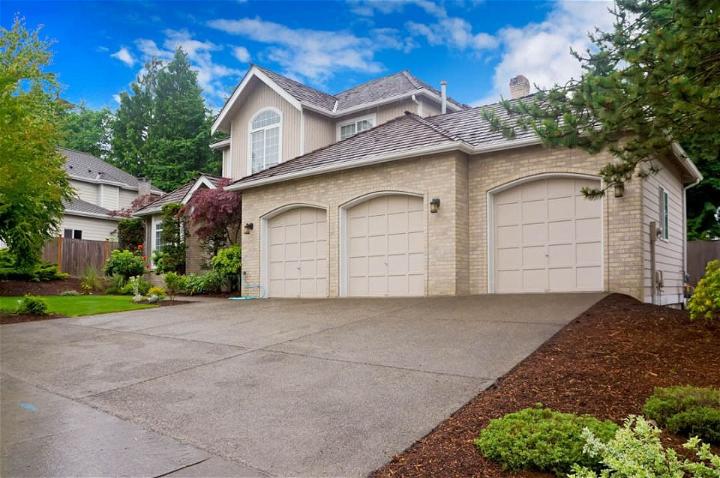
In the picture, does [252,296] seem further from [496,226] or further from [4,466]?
[4,466]

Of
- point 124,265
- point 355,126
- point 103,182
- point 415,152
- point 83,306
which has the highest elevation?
point 355,126

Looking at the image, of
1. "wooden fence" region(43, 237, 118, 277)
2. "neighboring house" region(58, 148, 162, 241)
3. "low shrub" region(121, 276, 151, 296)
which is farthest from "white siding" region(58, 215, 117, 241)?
"low shrub" region(121, 276, 151, 296)

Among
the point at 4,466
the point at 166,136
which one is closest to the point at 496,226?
the point at 4,466

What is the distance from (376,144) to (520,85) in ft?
19.0

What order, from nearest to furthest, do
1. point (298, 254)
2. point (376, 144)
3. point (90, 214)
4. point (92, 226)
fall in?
1. point (376, 144)
2. point (298, 254)
3. point (90, 214)
4. point (92, 226)

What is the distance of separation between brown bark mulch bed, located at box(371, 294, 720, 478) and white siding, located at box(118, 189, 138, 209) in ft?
104

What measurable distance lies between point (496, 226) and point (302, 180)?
5621 mm

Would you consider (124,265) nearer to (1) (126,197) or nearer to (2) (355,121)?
(2) (355,121)

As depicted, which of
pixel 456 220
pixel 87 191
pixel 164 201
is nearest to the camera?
pixel 456 220

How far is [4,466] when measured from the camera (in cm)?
376

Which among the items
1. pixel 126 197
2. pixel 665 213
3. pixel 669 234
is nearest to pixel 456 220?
pixel 665 213

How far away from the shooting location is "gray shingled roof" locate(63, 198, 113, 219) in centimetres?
2701

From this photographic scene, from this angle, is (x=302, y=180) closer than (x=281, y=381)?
No

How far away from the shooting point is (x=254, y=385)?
5559mm
